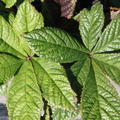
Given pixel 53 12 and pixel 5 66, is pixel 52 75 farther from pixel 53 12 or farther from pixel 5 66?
pixel 53 12

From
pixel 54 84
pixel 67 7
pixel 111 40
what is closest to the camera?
pixel 54 84

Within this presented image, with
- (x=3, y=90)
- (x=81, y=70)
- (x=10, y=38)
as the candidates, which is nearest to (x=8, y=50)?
(x=10, y=38)

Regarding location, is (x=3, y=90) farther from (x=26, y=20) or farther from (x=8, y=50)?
(x=26, y=20)

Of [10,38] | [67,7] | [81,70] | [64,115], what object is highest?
[67,7]

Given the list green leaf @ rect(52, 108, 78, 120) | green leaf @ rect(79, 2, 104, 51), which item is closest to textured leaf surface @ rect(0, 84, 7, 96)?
green leaf @ rect(52, 108, 78, 120)

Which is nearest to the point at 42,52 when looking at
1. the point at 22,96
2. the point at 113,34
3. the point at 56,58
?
the point at 56,58

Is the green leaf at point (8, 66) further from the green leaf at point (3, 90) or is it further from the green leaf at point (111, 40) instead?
the green leaf at point (111, 40)

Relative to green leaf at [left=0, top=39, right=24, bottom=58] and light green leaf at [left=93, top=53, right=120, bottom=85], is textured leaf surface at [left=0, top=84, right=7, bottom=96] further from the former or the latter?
light green leaf at [left=93, top=53, right=120, bottom=85]

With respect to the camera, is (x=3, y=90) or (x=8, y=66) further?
(x=3, y=90)
